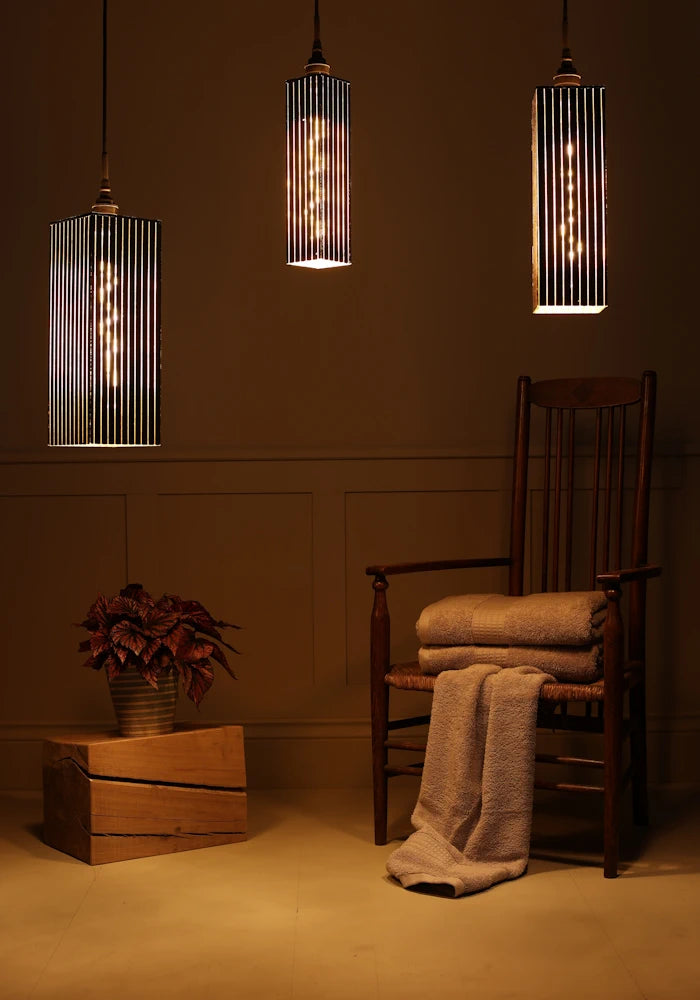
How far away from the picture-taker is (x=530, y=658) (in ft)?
8.31

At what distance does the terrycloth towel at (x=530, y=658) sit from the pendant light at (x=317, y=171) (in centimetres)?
96

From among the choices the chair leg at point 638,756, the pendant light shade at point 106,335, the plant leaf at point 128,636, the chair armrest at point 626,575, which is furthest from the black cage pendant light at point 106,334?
the chair leg at point 638,756

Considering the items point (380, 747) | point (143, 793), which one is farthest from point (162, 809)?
point (380, 747)

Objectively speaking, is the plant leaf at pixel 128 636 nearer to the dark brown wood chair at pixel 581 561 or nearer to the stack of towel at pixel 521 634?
the dark brown wood chair at pixel 581 561

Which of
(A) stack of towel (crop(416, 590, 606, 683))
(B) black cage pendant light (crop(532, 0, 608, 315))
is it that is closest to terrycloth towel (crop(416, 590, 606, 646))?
(A) stack of towel (crop(416, 590, 606, 683))

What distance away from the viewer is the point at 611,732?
2453 millimetres

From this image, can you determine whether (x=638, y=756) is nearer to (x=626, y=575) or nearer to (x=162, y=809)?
(x=626, y=575)

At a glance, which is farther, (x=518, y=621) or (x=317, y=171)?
(x=518, y=621)

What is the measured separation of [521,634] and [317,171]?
1.07 m

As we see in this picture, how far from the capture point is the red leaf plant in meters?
2.68

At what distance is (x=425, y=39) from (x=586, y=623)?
180cm

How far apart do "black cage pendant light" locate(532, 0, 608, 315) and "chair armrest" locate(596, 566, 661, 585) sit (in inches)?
26.5

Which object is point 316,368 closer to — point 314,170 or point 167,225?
point 167,225

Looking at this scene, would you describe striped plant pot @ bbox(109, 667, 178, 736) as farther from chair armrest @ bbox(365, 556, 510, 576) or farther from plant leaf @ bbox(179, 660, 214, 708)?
chair armrest @ bbox(365, 556, 510, 576)
